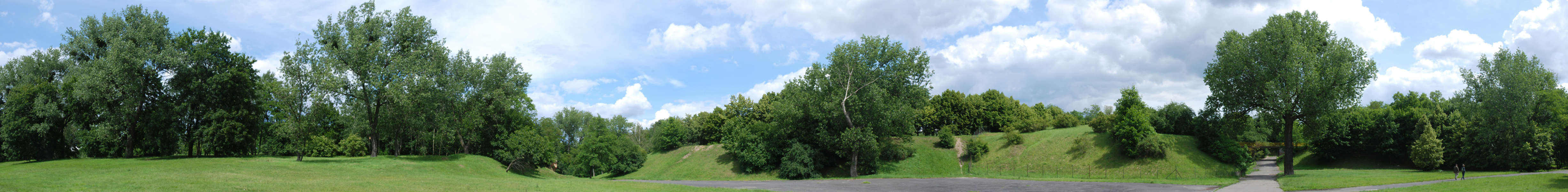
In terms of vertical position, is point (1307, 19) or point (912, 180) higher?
point (1307, 19)

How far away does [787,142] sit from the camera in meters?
46.0

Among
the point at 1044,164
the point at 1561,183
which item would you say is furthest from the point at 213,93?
the point at 1561,183

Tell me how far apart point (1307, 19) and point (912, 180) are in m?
23.4

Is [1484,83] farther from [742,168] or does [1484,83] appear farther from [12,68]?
[12,68]

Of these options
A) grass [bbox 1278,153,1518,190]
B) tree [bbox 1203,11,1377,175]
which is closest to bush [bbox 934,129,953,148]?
tree [bbox 1203,11,1377,175]

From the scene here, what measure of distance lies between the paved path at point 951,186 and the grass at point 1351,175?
102 inches

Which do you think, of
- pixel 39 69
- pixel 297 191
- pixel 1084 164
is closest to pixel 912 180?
pixel 1084 164

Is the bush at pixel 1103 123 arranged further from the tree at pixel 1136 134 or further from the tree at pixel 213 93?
the tree at pixel 213 93

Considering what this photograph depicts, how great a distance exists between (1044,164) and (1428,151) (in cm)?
2512

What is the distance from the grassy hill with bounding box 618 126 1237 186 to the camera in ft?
137

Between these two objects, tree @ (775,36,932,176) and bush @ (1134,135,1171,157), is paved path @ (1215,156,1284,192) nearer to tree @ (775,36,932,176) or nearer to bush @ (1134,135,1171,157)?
bush @ (1134,135,1171,157)

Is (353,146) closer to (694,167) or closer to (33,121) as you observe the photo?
(33,121)

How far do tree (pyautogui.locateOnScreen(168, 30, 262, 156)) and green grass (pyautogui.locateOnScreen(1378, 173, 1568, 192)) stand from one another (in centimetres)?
5060

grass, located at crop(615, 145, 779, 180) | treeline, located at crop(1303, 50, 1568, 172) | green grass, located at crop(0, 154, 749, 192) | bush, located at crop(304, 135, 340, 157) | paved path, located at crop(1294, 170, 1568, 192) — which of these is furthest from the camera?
grass, located at crop(615, 145, 779, 180)
